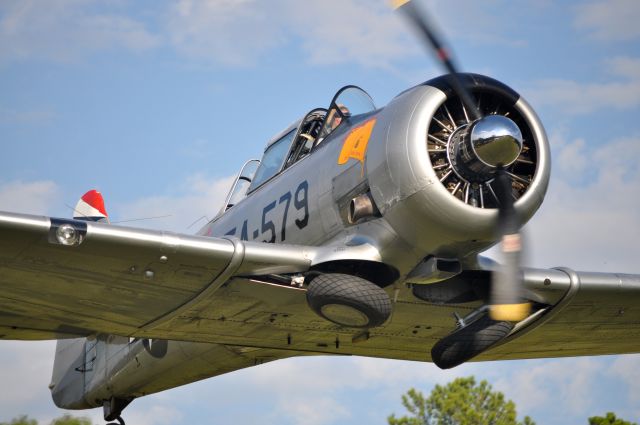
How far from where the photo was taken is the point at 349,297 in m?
9.52

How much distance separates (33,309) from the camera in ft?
35.6

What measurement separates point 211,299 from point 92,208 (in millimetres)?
6691

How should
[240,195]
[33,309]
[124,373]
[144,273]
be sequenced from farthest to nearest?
[124,373] < [240,195] < [33,309] < [144,273]

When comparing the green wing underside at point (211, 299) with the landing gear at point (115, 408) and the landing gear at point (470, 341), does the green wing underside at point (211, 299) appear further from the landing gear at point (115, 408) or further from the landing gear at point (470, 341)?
the landing gear at point (115, 408)

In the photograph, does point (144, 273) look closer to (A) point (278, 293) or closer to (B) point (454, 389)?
(A) point (278, 293)

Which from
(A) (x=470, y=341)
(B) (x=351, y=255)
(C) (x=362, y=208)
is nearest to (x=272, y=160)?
(C) (x=362, y=208)

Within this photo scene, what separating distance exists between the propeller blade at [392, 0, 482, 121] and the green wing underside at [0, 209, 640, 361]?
2.03 metres

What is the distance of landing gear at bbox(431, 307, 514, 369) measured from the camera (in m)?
10.3

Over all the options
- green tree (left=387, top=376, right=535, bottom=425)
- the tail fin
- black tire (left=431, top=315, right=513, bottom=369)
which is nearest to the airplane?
black tire (left=431, top=315, right=513, bottom=369)

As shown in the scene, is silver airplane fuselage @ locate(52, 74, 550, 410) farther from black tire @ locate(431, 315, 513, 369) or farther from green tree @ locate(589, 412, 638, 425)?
green tree @ locate(589, 412, 638, 425)

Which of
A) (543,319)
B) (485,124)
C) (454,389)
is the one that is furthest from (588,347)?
(454,389)

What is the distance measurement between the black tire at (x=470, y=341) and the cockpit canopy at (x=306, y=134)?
247 centimetres

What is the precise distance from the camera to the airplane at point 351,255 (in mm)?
9328

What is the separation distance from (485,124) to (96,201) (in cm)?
911
